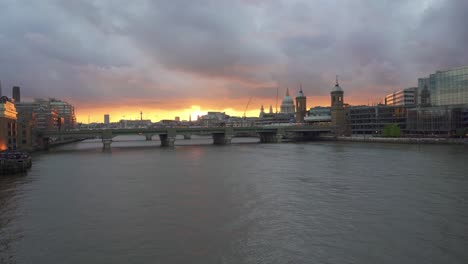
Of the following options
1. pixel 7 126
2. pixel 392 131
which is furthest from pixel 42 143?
pixel 392 131

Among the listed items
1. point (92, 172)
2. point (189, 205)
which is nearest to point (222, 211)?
point (189, 205)

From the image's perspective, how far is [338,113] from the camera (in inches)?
7200

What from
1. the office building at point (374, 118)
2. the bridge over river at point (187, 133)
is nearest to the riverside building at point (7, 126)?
the bridge over river at point (187, 133)

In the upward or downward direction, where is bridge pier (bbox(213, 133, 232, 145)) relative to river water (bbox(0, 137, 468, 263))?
upward

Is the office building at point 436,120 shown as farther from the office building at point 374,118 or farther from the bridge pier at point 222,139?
the bridge pier at point 222,139

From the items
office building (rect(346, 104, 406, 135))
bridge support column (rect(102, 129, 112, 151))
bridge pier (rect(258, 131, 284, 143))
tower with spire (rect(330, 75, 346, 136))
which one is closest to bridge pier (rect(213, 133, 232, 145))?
bridge pier (rect(258, 131, 284, 143))

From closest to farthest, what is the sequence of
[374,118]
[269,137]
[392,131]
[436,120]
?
[436,120], [392,131], [374,118], [269,137]

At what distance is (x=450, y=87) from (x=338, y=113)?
49.8 meters

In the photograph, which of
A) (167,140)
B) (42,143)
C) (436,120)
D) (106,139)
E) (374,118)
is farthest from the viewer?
(374,118)

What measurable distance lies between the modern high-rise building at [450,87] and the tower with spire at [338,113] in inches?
1598

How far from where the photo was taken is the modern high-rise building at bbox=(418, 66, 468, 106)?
481 ft

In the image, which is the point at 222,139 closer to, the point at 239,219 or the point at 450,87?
the point at 450,87

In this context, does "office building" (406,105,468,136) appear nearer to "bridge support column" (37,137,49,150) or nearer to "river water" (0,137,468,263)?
"river water" (0,137,468,263)

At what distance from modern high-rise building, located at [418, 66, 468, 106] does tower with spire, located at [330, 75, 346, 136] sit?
133 feet
